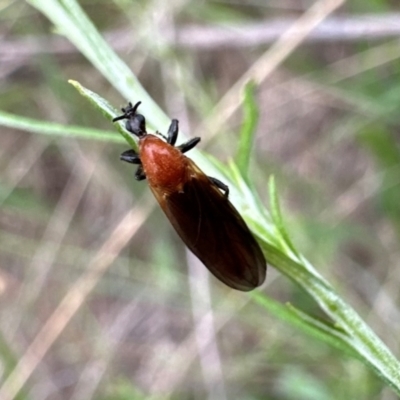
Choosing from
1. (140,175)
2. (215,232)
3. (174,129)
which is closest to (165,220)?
(140,175)

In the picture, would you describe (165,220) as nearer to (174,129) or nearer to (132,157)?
(132,157)

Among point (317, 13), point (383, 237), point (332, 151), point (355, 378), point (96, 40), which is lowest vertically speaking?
point (355, 378)

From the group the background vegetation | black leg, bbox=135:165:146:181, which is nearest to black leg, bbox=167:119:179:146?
black leg, bbox=135:165:146:181

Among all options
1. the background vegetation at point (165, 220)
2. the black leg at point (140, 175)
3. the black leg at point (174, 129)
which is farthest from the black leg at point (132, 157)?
the background vegetation at point (165, 220)

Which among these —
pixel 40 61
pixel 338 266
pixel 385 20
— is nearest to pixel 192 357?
pixel 338 266

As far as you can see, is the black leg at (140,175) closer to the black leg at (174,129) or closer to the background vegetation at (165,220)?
the black leg at (174,129)

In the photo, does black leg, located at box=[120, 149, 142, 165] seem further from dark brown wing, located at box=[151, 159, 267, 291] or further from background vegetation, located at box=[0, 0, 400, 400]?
background vegetation, located at box=[0, 0, 400, 400]

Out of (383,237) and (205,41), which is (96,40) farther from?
(383,237)
